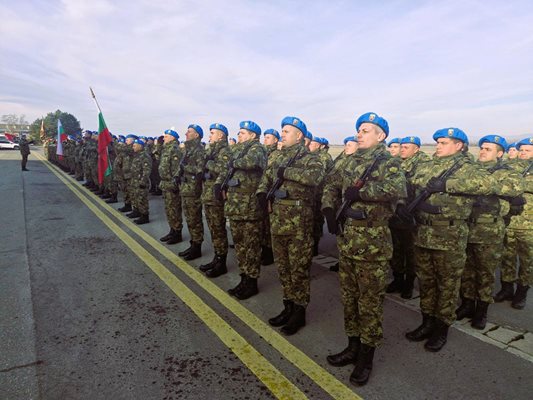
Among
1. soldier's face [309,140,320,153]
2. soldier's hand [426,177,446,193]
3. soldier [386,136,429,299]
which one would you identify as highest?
soldier's face [309,140,320,153]

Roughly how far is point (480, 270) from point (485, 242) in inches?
12.0

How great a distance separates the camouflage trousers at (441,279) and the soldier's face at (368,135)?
1170 mm

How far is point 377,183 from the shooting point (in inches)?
101

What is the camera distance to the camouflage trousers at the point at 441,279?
9.96 ft

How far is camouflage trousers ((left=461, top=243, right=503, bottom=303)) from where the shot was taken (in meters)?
3.46

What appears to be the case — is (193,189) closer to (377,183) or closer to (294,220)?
(294,220)

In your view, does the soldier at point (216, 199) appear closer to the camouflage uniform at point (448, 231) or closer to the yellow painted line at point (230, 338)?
the yellow painted line at point (230, 338)

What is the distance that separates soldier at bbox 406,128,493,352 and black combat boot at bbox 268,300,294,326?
1.14m

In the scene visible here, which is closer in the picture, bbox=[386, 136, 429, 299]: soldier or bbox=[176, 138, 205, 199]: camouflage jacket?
bbox=[386, 136, 429, 299]: soldier

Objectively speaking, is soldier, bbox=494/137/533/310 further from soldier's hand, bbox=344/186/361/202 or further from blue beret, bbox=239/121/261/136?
blue beret, bbox=239/121/261/136

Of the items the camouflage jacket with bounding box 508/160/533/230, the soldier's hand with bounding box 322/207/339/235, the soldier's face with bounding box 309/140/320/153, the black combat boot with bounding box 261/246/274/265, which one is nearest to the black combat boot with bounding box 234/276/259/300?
the black combat boot with bounding box 261/246/274/265

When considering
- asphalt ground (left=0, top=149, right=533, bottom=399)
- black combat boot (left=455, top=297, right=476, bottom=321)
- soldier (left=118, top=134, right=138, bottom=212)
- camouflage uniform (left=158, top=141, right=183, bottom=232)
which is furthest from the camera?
soldier (left=118, top=134, right=138, bottom=212)

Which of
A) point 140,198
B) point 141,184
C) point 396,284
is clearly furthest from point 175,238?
point 396,284

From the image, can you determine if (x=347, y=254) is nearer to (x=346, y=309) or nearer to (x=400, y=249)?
(x=346, y=309)
